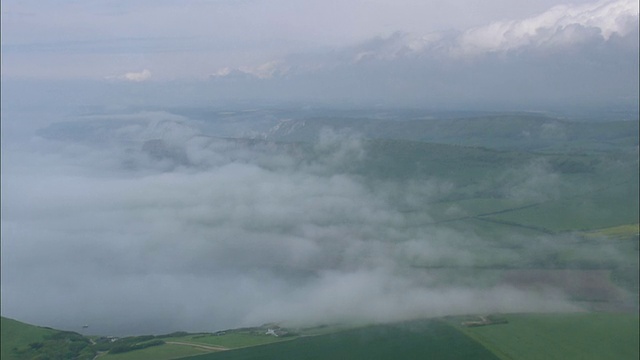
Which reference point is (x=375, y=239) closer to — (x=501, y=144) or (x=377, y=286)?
(x=377, y=286)

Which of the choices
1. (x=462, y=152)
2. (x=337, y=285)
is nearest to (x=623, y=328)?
(x=337, y=285)

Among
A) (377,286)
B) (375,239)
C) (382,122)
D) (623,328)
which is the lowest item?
(623,328)

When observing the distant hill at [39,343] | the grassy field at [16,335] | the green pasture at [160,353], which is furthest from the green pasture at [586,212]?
the grassy field at [16,335]

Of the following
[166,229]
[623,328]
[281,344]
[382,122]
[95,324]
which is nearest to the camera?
[623,328]

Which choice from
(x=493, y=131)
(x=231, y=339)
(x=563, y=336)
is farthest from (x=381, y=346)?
(x=493, y=131)

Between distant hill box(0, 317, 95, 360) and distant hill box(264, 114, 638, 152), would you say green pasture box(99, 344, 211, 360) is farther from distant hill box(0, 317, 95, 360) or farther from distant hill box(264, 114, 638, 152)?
distant hill box(264, 114, 638, 152)

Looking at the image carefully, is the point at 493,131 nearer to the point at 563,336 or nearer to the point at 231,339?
the point at 563,336
